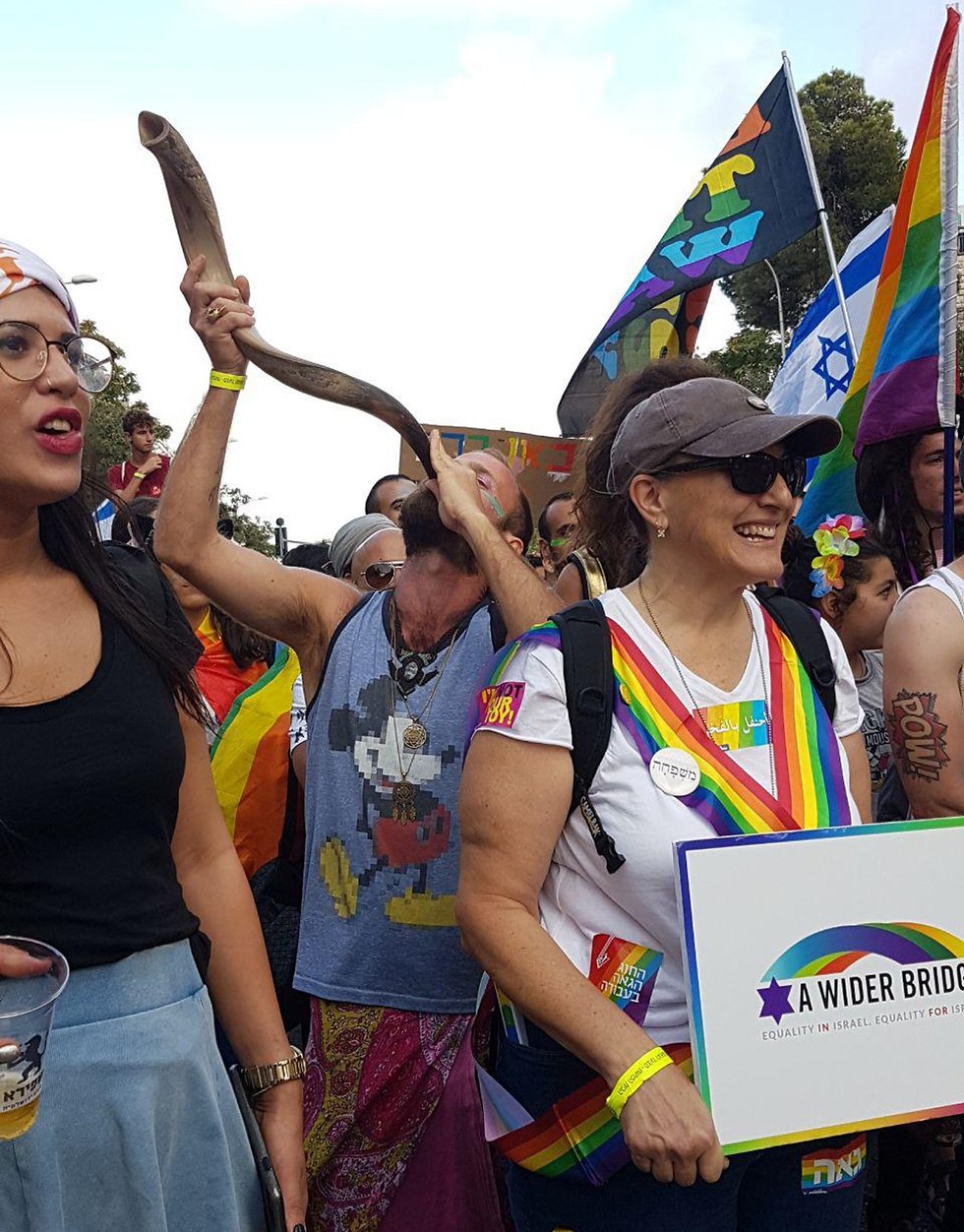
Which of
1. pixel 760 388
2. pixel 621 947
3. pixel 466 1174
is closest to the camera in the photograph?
pixel 621 947

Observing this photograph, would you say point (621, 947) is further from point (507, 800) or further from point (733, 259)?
point (733, 259)

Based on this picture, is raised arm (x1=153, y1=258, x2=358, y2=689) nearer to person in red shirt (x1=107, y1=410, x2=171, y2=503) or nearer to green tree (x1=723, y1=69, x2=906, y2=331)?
person in red shirt (x1=107, y1=410, x2=171, y2=503)

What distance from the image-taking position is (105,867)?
1631 mm

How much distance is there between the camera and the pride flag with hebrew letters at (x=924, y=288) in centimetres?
369

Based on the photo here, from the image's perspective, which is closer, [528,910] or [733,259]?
[528,910]

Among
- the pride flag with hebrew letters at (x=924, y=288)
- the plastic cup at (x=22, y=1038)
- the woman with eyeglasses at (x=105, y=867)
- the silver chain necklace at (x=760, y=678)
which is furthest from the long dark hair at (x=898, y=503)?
the plastic cup at (x=22, y=1038)

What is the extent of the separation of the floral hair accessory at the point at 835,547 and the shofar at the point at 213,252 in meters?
1.97

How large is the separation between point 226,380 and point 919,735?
1.75 m

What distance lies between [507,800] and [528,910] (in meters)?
0.19

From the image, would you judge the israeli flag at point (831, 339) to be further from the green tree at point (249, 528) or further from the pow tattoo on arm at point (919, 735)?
the green tree at point (249, 528)

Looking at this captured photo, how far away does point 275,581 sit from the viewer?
9.64 feet

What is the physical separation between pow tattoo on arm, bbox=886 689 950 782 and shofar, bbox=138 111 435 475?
1.33 meters

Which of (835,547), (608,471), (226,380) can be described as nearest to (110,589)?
(226,380)

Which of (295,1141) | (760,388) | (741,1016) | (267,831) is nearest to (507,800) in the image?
(741,1016)
